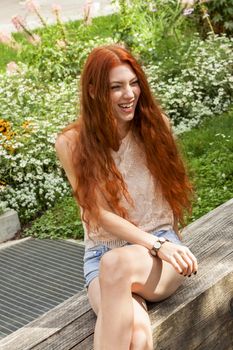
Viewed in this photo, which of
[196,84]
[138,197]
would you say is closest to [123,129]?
[138,197]

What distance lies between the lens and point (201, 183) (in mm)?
6098

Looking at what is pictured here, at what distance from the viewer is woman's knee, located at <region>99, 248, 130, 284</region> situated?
283 cm

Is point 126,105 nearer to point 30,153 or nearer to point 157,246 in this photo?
point 157,246

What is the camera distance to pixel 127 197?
3270 millimetres

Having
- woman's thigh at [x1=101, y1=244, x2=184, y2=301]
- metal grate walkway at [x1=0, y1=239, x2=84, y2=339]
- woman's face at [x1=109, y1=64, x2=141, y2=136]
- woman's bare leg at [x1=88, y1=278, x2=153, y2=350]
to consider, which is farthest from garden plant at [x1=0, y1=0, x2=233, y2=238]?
woman's bare leg at [x1=88, y1=278, x2=153, y2=350]

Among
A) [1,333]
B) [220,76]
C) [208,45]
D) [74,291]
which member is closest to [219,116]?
[220,76]

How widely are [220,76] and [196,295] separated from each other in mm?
5358

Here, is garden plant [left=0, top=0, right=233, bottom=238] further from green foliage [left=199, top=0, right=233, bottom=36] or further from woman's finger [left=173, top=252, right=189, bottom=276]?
woman's finger [left=173, top=252, right=189, bottom=276]

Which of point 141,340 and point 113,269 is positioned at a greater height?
point 113,269

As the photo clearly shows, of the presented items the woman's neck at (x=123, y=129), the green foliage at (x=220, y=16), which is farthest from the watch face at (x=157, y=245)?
the green foliage at (x=220, y=16)

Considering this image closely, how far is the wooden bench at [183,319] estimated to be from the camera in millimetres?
2928

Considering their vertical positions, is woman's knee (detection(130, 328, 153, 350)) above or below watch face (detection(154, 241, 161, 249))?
below

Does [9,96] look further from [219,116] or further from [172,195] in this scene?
[172,195]

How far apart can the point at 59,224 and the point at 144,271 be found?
3166mm
